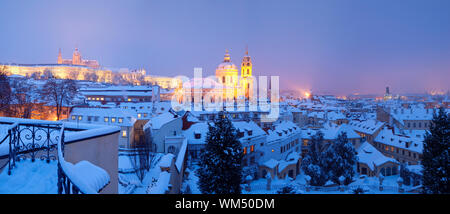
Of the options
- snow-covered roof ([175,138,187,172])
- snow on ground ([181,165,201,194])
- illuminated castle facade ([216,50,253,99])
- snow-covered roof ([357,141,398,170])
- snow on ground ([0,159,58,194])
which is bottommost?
snow-covered roof ([357,141,398,170])

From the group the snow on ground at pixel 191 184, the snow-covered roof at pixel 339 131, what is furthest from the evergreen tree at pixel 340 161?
the snow on ground at pixel 191 184

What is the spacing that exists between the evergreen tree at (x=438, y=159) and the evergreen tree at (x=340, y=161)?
11321 mm

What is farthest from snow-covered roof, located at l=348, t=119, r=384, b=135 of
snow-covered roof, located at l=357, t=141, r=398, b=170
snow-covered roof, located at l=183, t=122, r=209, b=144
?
snow-covered roof, located at l=183, t=122, r=209, b=144

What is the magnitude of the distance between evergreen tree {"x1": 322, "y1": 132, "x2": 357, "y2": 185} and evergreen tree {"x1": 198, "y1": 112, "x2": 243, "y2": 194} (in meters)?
13.5

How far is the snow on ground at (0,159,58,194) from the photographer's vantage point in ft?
12.1

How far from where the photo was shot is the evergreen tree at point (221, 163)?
12609 mm

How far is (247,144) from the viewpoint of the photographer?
2600 cm

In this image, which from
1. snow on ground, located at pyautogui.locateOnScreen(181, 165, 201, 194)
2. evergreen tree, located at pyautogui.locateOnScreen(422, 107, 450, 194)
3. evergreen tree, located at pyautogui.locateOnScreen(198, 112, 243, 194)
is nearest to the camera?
evergreen tree, located at pyautogui.locateOnScreen(422, 107, 450, 194)

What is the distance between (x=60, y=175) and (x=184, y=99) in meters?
60.9

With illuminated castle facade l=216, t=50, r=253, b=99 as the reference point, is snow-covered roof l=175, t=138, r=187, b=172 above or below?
below

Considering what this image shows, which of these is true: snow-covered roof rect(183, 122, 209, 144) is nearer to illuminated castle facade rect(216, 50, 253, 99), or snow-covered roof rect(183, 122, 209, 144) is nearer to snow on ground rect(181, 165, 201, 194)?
snow on ground rect(181, 165, 201, 194)

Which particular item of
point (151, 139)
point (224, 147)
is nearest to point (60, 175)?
point (224, 147)

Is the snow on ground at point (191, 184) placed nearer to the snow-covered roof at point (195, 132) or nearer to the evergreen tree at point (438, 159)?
the snow-covered roof at point (195, 132)

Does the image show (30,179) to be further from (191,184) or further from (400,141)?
(400,141)
